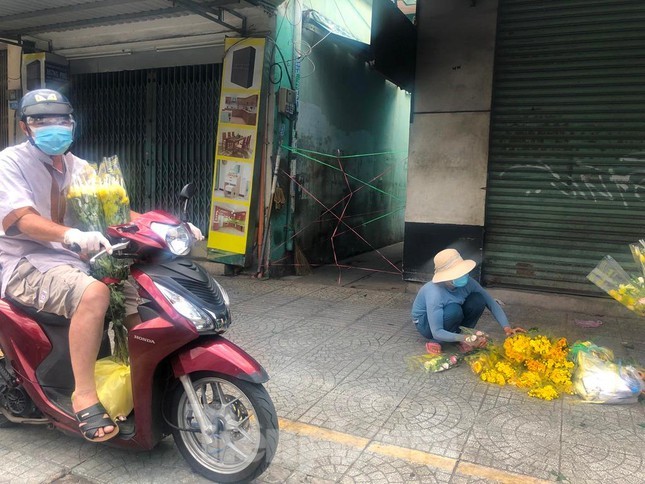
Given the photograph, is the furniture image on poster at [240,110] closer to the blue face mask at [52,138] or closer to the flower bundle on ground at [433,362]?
the flower bundle on ground at [433,362]

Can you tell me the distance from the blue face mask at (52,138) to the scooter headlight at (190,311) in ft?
3.36

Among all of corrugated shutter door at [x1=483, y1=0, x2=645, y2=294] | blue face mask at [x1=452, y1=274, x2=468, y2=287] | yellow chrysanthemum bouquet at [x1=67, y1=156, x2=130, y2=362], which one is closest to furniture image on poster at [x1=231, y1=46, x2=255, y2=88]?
corrugated shutter door at [x1=483, y1=0, x2=645, y2=294]

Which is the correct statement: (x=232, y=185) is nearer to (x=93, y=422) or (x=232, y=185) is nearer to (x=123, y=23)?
(x=123, y=23)

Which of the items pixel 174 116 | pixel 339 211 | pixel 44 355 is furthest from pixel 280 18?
pixel 44 355

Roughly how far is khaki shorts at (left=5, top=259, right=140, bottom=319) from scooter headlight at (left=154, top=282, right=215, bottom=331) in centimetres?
29

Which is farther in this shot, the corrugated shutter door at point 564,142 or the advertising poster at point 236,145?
the advertising poster at point 236,145

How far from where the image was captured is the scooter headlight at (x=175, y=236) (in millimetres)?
2430

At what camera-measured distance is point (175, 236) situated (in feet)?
8.13

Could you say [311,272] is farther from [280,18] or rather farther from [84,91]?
[84,91]

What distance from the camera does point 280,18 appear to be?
23.4 feet

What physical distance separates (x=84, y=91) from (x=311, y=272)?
490cm

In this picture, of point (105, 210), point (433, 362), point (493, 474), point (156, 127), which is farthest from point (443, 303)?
Result: point (156, 127)

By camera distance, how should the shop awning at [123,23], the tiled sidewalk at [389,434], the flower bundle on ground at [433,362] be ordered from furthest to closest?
the shop awning at [123,23]
the flower bundle on ground at [433,362]
the tiled sidewalk at [389,434]

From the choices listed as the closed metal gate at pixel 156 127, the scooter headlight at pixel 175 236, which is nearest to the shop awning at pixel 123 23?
the closed metal gate at pixel 156 127
